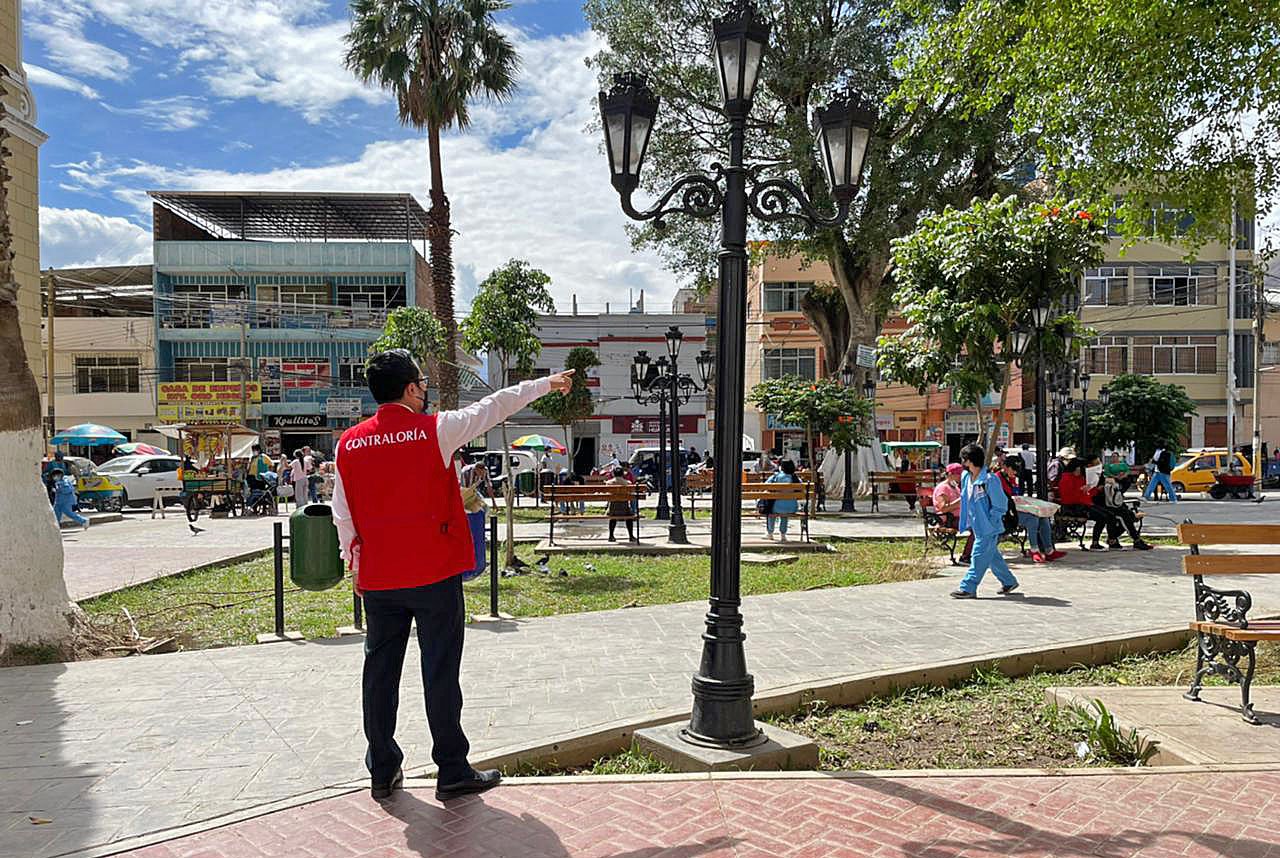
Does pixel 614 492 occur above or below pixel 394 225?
below

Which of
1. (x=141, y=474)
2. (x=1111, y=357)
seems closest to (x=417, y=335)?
(x=141, y=474)

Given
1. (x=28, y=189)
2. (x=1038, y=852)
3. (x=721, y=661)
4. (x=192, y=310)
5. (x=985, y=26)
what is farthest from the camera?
(x=192, y=310)

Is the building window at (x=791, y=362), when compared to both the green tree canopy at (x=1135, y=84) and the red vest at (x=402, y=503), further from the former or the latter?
the red vest at (x=402, y=503)

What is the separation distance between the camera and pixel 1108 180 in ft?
30.2

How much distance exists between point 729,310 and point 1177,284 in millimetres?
46368

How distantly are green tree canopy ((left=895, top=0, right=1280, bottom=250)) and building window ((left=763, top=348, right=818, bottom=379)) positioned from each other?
38708 mm

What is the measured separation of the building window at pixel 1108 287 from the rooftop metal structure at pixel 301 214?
97.7 feet

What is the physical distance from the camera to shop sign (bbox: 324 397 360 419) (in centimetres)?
4112

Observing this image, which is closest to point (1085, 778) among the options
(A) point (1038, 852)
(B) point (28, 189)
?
(A) point (1038, 852)

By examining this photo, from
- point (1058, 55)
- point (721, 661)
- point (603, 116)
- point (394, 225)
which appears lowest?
point (721, 661)

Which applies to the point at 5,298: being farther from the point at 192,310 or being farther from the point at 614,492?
the point at 192,310

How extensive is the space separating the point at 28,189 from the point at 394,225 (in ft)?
78.5

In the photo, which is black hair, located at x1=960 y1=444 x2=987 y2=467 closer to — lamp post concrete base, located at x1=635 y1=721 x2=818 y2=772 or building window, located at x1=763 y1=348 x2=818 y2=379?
lamp post concrete base, located at x1=635 y1=721 x2=818 y2=772

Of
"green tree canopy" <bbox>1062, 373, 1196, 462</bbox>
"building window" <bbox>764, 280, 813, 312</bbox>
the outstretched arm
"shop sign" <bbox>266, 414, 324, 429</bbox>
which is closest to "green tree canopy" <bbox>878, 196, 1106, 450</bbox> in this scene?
the outstretched arm
